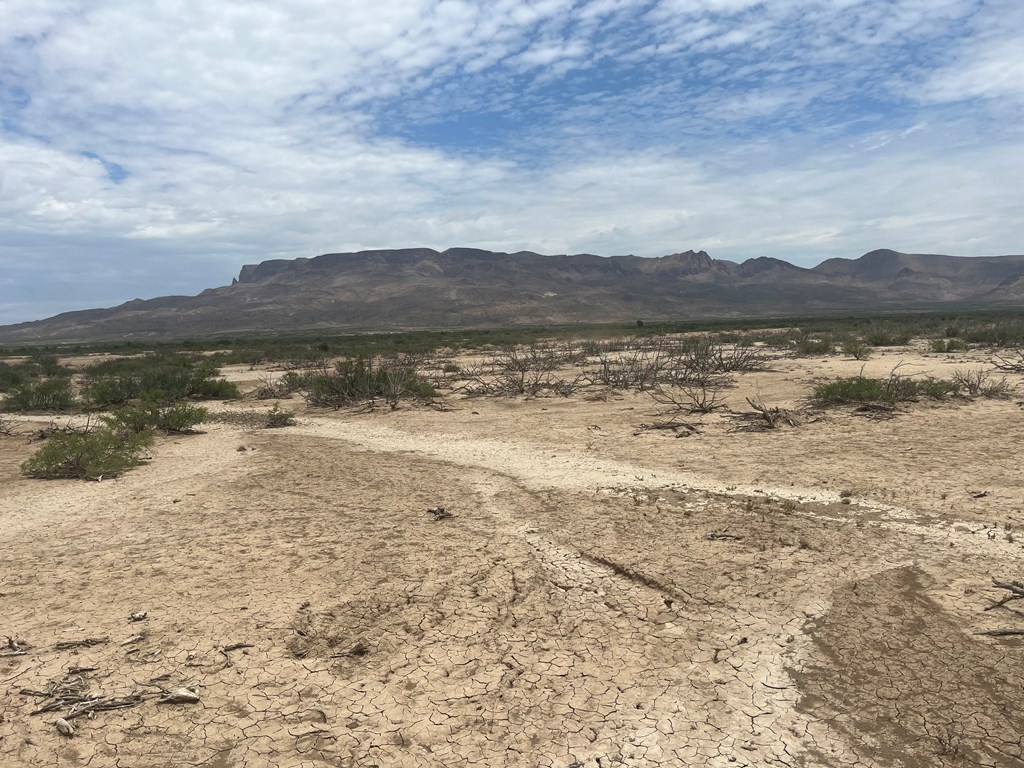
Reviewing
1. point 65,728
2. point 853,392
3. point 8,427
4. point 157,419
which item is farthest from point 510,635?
point 8,427

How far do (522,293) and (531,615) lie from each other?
5049 inches

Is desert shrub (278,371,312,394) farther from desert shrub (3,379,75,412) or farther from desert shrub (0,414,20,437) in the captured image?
desert shrub (0,414,20,437)

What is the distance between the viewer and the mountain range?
112 m

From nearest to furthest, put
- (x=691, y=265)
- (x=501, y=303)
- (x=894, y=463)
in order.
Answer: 1. (x=894, y=463)
2. (x=501, y=303)
3. (x=691, y=265)

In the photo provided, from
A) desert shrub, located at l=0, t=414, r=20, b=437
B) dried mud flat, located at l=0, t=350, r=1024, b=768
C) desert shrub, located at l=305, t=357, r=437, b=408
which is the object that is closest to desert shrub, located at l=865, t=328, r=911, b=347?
dried mud flat, located at l=0, t=350, r=1024, b=768

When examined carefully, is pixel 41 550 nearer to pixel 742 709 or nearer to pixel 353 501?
pixel 353 501

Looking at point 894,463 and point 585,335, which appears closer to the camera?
point 894,463

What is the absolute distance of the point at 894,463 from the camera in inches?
340

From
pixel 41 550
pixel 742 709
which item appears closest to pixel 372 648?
pixel 742 709

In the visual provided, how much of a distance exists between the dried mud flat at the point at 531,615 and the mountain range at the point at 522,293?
93071mm

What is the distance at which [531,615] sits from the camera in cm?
485

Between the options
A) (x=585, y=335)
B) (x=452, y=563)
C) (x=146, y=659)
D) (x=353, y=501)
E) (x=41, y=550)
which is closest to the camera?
(x=146, y=659)

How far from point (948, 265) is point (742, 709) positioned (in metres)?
210

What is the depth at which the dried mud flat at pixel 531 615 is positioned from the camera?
→ 136 inches
